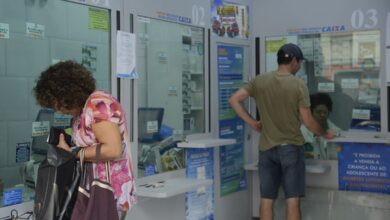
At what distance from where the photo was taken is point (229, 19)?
4.64m

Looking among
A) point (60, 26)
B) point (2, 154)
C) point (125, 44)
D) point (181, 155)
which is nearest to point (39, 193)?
point (2, 154)

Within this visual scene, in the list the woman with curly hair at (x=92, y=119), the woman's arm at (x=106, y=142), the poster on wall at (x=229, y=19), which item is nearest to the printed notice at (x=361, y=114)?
the poster on wall at (x=229, y=19)

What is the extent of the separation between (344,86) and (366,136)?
1.48ft

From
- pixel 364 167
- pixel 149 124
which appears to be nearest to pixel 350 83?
pixel 364 167

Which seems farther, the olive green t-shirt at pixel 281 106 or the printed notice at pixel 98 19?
the olive green t-shirt at pixel 281 106

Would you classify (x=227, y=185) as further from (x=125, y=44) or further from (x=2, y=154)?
(x=2, y=154)

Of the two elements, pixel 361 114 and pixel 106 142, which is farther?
pixel 361 114

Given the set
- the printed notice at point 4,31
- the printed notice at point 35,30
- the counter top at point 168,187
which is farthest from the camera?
the counter top at point 168,187

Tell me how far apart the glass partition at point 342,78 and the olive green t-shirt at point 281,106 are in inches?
26.4

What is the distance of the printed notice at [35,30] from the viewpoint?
282 centimetres

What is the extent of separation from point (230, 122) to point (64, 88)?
249 cm

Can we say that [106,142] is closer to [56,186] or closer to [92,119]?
[92,119]

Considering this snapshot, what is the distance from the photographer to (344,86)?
15.0ft

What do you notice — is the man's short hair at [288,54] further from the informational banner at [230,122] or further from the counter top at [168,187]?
the counter top at [168,187]
